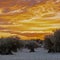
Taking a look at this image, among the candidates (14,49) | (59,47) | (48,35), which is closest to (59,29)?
(48,35)

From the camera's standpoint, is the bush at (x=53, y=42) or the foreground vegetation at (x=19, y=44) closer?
the foreground vegetation at (x=19, y=44)

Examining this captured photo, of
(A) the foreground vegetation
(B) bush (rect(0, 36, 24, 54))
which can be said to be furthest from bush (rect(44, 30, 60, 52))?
(B) bush (rect(0, 36, 24, 54))

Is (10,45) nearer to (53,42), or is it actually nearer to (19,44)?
(19,44)

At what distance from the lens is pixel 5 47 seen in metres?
54.0

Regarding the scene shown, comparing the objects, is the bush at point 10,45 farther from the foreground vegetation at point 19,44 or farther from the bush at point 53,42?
the bush at point 53,42

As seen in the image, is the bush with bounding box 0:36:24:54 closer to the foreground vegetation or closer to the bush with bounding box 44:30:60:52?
the foreground vegetation

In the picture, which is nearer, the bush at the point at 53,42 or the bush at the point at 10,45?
the bush at the point at 10,45

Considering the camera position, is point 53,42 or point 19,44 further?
point 53,42

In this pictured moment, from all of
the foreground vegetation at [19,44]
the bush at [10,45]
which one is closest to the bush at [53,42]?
the foreground vegetation at [19,44]

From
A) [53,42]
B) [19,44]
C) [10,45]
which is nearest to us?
[10,45]

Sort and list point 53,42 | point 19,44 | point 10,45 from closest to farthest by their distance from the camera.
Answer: point 10,45 → point 19,44 → point 53,42

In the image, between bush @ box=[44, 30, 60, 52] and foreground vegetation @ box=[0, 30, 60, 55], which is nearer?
foreground vegetation @ box=[0, 30, 60, 55]

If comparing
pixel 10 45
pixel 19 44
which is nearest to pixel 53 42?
pixel 19 44

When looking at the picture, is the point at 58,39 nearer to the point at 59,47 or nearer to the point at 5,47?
the point at 59,47
